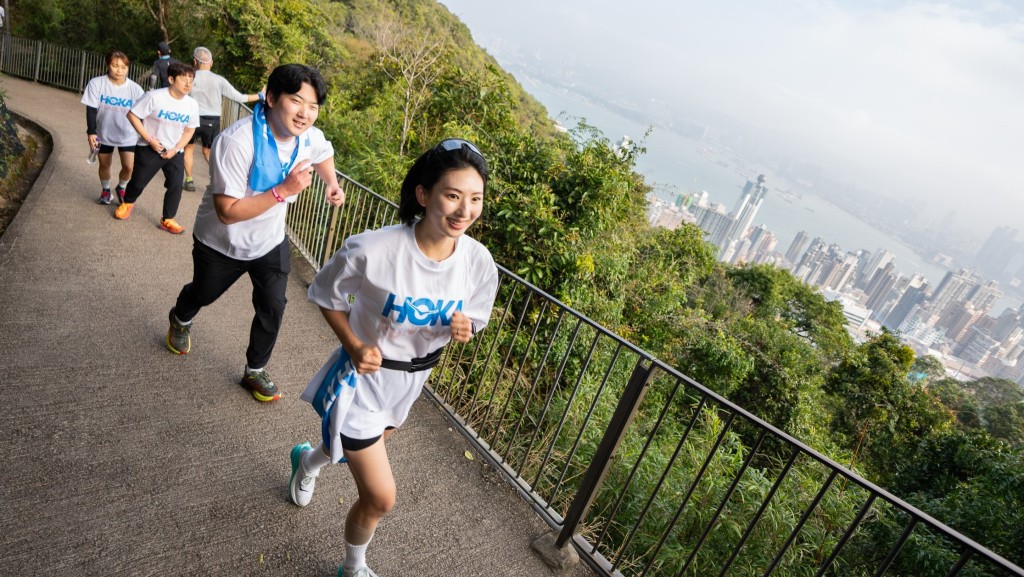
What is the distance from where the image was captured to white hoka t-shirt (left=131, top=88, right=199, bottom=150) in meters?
4.22

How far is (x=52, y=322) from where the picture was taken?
3156 mm

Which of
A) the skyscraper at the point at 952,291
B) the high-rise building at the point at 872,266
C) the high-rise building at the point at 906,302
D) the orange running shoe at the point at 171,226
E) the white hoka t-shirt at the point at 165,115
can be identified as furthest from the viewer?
the high-rise building at the point at 872,266

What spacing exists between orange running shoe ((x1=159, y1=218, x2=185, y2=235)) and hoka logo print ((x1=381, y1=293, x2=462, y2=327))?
4.33 metres

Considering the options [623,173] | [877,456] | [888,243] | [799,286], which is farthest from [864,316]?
[888,243]

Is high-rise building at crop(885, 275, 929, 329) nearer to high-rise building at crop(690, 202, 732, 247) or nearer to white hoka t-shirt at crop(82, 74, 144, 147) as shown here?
high-rise building at crop(690, 202, 732, 247)

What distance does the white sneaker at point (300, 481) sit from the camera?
7.52 feet

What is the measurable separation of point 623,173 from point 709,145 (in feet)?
591

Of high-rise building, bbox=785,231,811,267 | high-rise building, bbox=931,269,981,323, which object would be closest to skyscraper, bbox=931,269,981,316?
high-rise building, bbox=931,269,981,323

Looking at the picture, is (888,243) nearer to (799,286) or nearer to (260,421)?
(799,286)

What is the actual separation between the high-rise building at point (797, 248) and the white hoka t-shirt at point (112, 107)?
113 m

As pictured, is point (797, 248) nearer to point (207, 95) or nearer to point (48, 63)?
point (48, 63)

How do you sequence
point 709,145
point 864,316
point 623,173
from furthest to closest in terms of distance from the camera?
point 709,145 → point 864,316 → point 623,173

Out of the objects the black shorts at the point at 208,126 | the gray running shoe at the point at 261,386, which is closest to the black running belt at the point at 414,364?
the gray running shoe at the point at 261,386

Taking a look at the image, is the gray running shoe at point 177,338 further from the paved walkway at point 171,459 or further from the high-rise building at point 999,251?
the high-rise building at point 999,251
